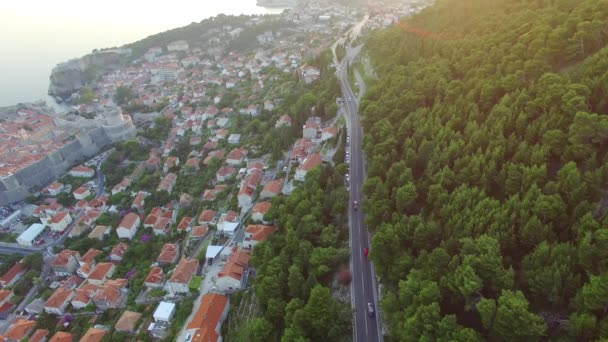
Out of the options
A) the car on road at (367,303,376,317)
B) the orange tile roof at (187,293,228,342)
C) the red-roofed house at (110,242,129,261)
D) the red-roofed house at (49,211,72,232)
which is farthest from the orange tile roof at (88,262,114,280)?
the car on road at (367,303,376,317)

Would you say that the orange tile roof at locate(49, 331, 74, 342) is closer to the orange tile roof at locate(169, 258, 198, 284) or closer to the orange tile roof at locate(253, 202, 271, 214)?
the orange tile roof at locate(169, 258, 198, 284)

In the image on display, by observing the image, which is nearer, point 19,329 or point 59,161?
point 19,329

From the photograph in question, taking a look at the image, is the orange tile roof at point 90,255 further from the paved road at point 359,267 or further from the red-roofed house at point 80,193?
the paved road at point 359,267

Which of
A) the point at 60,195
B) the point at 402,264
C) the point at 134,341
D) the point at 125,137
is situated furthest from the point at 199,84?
the point at 402,264

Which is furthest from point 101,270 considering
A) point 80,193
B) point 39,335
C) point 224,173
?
point 80,193

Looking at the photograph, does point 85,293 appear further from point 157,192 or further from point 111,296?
point 157,192
